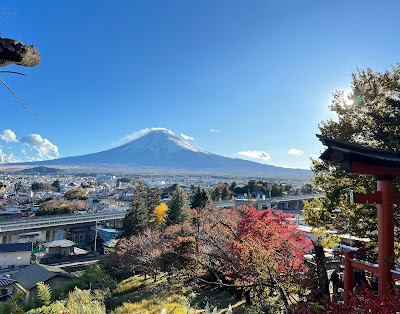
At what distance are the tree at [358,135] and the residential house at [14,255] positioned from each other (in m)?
22.3

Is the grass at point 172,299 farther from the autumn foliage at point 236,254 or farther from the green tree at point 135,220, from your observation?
the green tree at point 135,220

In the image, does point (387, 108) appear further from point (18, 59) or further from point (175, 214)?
point (175, 214)

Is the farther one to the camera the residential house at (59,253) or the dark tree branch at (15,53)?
the residential house at (59,253)

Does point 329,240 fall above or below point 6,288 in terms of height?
above

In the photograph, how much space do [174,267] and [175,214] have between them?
10355 millimetres

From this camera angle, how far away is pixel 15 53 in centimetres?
173

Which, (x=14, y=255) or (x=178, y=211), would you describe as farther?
(x=178, y=211)

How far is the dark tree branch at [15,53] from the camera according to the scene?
5.61 ft

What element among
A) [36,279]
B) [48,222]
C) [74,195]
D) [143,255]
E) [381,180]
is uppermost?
[381,180]

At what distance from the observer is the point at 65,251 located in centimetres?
2586

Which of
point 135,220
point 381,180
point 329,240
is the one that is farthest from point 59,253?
point 381,180

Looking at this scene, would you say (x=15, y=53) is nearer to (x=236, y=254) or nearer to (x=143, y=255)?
(x=236, y=254)

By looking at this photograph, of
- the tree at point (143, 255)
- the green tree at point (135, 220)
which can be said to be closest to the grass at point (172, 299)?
the tree at point (143, 255)

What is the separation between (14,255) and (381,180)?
25.8m
